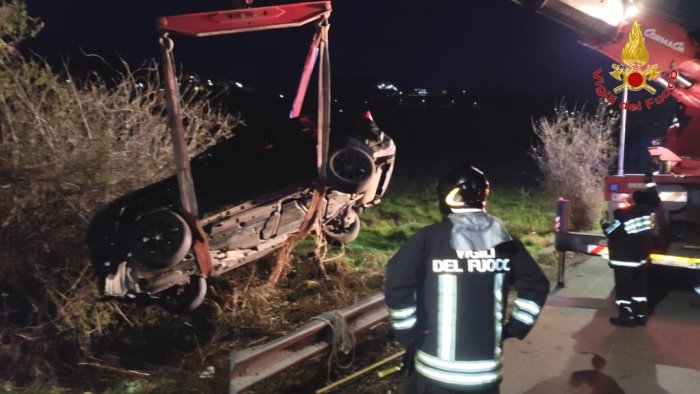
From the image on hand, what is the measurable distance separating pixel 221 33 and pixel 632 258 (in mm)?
4523

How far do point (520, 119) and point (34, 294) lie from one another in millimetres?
36278

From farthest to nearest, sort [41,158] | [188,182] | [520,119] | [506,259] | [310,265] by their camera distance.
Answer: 1. [520,119]
2. [310,265]
3. [41,158]
4. [188,182]
5. [506,259]

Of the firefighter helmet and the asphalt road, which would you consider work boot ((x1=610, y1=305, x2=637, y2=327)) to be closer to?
the asphalt road

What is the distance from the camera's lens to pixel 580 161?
1248 cm

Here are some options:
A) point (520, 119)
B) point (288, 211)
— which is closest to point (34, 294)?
point (288, 211)

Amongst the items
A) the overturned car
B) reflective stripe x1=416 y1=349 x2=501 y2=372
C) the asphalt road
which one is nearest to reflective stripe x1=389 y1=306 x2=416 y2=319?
reflective stripe x1=416 y1=349 x2=501 y2=372

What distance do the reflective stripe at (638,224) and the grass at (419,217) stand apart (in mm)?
2475

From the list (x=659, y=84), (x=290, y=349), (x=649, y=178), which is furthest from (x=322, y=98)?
(x=659, y=84)

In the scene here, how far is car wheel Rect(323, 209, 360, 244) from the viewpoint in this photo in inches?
297

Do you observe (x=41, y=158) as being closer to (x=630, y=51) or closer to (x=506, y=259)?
(x=506, y=259)

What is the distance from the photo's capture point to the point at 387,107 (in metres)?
41.6

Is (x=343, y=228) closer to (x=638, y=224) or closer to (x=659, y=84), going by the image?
(x=638, y=224)

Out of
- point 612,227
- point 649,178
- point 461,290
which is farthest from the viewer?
point 649,178

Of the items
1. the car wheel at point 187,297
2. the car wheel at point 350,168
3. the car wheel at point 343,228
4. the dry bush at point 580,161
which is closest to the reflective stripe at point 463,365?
the car wheel at point 350,168
